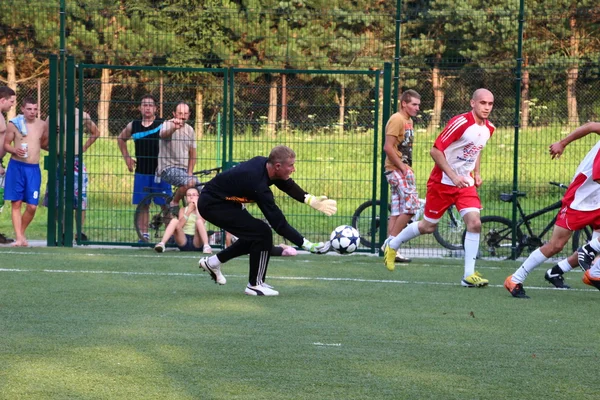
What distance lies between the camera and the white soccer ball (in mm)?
8367

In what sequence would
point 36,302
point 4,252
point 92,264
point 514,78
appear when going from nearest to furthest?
point 36,302 → point 92,264 → point 4,252 → point 514,78

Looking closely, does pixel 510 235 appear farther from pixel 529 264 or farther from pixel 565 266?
pixel 529 264

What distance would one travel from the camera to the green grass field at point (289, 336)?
532 cm

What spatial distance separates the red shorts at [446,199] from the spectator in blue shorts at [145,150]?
3.93 m

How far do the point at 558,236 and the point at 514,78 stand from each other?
414cm

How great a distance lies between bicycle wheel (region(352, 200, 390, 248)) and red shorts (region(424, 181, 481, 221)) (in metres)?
2.74

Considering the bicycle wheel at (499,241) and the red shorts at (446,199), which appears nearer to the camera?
the red shorts at (446,199)

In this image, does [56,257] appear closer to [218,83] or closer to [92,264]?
[92,264]

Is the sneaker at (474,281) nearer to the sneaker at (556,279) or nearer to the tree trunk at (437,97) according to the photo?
the sneaker at (556,279)

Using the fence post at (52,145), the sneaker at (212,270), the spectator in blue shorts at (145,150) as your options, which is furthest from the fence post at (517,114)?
the fence post at (52,145)

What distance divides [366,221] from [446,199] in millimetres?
3136

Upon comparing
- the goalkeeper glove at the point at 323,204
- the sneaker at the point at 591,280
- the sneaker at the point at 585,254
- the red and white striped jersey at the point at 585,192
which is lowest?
the sneaker at the point at 591,280

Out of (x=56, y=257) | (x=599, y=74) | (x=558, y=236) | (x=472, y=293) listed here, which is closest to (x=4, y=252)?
(x=56, y=257)

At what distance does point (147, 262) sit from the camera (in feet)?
37.0
